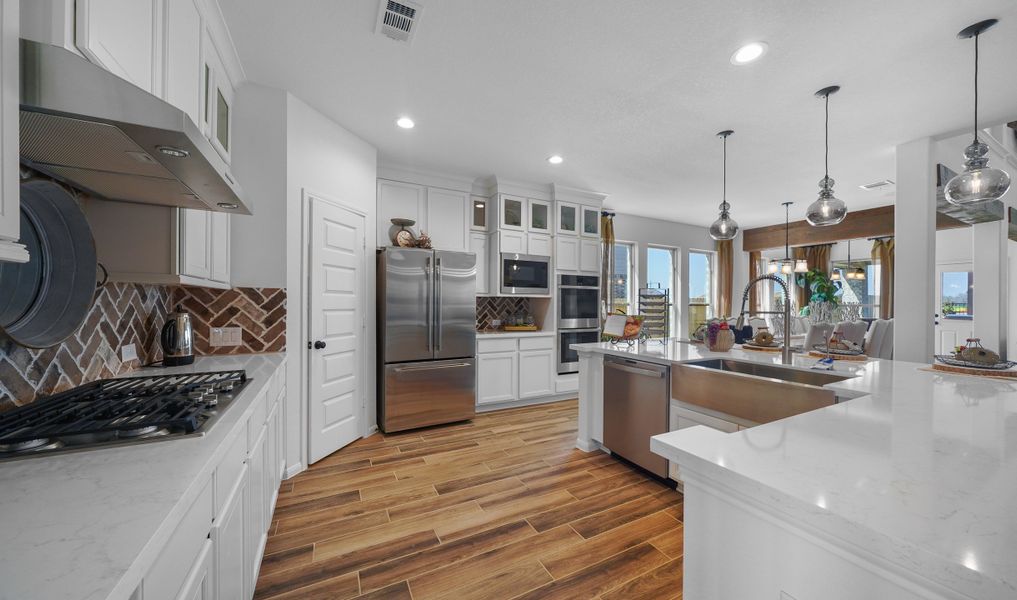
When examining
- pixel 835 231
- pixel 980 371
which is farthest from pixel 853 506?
pixel 835 231

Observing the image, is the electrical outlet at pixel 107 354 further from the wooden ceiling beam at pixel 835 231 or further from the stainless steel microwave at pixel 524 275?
the wooden ceiling beam at pixel 835 231

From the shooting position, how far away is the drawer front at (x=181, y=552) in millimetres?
695

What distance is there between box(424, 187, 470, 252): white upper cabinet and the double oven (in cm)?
136

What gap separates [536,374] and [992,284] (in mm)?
4472

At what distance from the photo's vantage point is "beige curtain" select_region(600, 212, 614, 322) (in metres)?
5.60

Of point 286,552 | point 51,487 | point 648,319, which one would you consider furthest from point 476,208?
point 51,487

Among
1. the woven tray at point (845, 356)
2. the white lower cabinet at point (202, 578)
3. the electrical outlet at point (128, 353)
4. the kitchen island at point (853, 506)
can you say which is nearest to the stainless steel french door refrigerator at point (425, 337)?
the electrical outlet at point (128, 353)

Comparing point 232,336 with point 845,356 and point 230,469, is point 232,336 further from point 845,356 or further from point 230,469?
point 845,356

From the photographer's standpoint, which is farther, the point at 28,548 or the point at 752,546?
the point at 752,546

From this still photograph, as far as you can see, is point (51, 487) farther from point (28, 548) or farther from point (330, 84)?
point (330, 84)

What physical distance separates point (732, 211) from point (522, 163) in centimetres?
397

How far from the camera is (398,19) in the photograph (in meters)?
1.96

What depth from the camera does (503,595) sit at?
1.63 meters

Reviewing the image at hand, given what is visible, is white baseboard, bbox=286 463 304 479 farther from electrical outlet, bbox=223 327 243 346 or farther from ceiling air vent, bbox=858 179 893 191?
ceiling air vent, bbox=858 179 893 191
